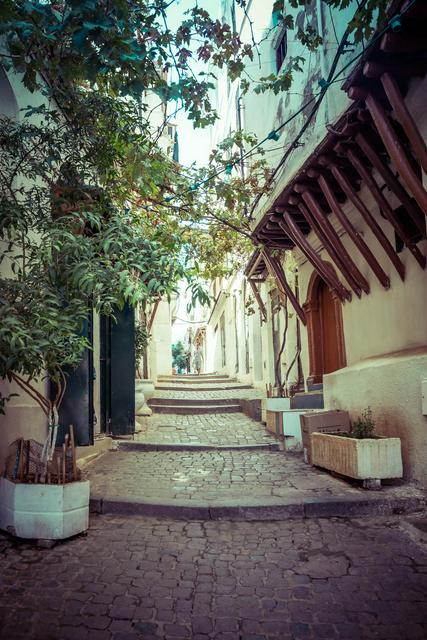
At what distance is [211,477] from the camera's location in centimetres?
561

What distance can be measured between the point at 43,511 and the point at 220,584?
1531 mm

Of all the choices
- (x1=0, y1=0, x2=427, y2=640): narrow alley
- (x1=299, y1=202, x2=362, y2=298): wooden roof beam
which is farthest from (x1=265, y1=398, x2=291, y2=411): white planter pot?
(x1=299, y1=202, x2=362, y2=298): wooden roof beam

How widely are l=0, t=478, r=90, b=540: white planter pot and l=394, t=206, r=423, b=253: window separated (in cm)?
412

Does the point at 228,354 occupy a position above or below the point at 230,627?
above

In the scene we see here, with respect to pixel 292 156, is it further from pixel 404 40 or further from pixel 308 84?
pixel 404 40

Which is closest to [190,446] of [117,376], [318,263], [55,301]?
[117,376]

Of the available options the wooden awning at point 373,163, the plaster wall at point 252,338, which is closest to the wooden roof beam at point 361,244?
the wooden awning at point 373,163

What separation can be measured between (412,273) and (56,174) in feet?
12.6

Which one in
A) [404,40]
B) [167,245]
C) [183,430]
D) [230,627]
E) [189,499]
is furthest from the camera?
[183,430]

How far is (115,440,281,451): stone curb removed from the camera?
24.1 ft

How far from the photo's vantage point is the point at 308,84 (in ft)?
23.5

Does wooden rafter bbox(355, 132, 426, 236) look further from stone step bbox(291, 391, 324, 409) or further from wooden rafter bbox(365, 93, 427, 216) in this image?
stone step bbox(291, 391, 324, 409)

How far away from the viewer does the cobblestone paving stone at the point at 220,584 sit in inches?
99.3

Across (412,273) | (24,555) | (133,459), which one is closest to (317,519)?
(24,555)
